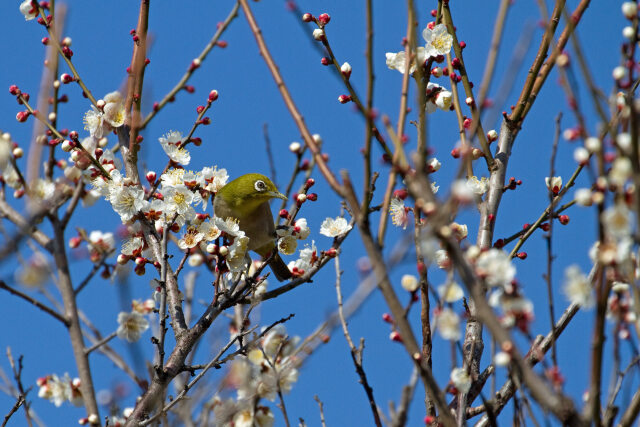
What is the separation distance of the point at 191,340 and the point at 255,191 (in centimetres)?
235

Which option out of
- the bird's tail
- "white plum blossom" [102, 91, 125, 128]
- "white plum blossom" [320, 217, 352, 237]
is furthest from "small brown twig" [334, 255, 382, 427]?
the bird's tail

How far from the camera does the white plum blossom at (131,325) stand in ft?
12.4

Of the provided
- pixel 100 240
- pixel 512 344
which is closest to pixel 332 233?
pixel 100 240

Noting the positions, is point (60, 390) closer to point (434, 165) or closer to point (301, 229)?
point (301, 229)

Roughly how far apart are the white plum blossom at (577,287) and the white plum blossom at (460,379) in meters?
0.70

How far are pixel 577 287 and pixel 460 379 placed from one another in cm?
80

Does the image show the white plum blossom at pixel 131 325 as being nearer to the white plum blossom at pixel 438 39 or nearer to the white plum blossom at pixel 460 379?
the white plum blossom at pixel 460 379

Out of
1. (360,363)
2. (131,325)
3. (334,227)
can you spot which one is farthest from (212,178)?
→ (360,363)

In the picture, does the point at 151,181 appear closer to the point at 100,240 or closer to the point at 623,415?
the point at 100,240

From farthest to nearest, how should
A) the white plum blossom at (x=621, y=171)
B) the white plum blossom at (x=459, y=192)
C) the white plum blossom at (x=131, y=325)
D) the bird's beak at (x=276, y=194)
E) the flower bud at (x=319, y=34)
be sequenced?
the bird's beak at (x=276, y=194) < the flower bud at (x=319, y=34) < the white plum blossom at (x=131, y=325) < the white plum blossom at (x=621, y=171) < the white plum blossom at (x=459, y=192)

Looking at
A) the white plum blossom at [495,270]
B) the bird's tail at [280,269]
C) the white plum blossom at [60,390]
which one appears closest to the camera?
the white plum blossom at [495,270]

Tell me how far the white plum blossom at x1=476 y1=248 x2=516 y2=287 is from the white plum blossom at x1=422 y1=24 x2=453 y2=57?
7.57 feet

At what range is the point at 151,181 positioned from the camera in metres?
4.96

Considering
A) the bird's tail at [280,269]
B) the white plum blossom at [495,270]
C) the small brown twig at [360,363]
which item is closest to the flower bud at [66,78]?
the bird's tail at [280,269]
